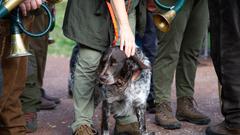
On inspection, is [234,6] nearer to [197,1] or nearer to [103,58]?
[197,1]

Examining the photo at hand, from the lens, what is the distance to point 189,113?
554 centimetres

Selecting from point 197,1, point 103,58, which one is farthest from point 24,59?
point 197,1

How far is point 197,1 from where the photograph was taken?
17.5 feet

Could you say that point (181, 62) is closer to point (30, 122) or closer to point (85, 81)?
point (85, 81)

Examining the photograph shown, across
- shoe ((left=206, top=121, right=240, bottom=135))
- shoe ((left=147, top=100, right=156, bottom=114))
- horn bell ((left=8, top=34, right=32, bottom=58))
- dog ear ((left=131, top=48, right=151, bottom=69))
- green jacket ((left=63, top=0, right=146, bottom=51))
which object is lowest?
shoe ((left=206, top=121, right=240, bottom=135))

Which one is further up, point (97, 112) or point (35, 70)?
point (35, 70)

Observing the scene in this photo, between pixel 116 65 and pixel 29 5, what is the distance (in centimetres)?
92

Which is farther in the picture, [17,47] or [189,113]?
[189,113]

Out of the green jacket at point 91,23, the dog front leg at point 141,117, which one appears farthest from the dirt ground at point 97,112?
the green jacket at point 91,23

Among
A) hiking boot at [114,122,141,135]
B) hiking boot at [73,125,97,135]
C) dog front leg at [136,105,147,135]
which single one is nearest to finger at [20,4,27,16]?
hiking boot at [73,125,97,135]

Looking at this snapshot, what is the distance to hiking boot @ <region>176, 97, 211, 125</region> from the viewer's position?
5.48m

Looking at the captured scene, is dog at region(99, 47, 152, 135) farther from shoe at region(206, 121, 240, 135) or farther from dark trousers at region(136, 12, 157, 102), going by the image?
dark trousers at region(136, 12, 157, 102)

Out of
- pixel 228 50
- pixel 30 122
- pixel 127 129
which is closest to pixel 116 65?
pixel 127 129

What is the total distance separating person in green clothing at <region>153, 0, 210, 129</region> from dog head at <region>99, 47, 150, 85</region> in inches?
35.7
